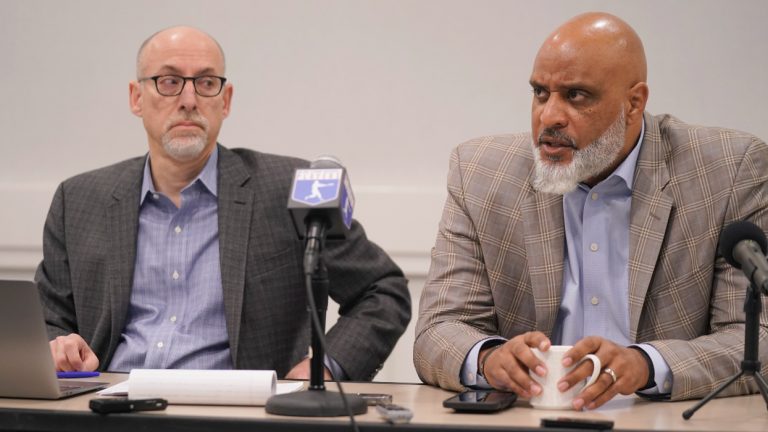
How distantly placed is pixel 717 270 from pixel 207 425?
49.6 inches

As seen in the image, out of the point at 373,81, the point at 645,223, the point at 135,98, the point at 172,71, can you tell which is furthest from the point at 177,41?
the point at 645,223

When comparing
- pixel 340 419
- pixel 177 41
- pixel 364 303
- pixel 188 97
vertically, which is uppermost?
pixel 177 41

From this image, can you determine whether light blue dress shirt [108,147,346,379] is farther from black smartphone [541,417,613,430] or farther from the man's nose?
black smartphone [541,417,613,430]

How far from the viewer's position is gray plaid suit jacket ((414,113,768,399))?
Result: 218 cm

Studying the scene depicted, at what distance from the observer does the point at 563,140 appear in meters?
2.23

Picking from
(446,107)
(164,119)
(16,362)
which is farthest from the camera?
(446,107)

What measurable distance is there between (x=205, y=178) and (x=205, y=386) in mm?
1212

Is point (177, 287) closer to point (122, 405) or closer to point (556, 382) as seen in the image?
point (122, 405)

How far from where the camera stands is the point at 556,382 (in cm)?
171

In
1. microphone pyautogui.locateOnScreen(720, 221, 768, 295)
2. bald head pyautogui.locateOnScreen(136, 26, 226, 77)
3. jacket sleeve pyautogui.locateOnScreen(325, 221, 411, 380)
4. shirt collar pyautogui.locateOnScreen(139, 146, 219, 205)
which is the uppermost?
bald head pyautogui.locateOnScreen(136, 26, 226, 77)

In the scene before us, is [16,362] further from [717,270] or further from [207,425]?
[717,270]

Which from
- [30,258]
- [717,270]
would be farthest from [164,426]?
[30,258]

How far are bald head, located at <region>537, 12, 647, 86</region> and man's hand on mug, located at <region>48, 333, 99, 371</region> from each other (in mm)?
1303

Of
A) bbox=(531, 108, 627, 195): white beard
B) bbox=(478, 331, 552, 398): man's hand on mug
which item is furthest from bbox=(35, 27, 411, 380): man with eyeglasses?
bbox=(478, 331, 552, 398): man's hand on mug
